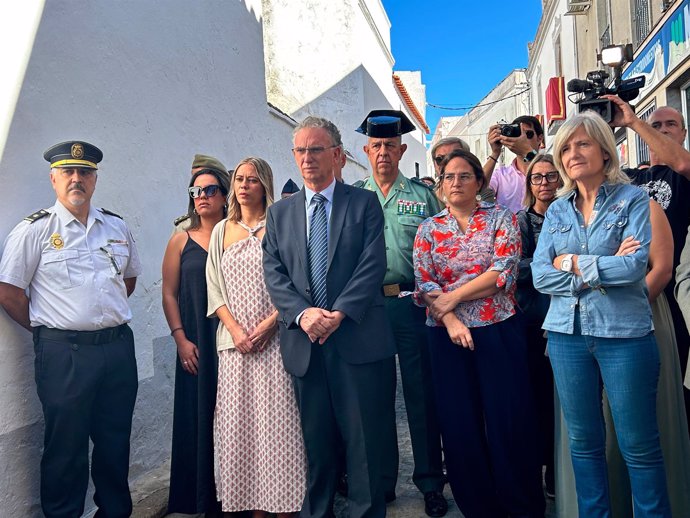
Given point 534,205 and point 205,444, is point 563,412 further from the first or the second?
point 205,444

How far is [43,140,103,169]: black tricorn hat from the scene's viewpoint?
2.91m

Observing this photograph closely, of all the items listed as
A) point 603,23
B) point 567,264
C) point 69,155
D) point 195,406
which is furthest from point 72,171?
point 603,23

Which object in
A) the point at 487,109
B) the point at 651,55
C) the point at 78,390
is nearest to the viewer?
the point at 78,390

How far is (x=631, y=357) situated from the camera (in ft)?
7.43

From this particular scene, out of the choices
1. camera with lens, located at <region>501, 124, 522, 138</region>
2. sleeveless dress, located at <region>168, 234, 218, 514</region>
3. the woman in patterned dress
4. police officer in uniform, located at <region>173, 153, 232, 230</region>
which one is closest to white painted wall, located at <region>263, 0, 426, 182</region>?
police officer in uniform, located at <region>173, 153, 232, 230</region>

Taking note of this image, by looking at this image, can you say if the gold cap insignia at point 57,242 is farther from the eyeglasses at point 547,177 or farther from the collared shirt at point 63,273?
the eyeglasses at point 547,177

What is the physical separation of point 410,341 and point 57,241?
1894 mm

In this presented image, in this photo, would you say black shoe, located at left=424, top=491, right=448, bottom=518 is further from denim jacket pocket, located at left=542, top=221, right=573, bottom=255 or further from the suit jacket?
denim jacket pocket, located at left=542, top=221, right=573, bottom=255

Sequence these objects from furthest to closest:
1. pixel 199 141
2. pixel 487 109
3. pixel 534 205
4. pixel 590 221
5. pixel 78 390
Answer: pixel 487 109, pixel 199 141, pixel 534 205, pixel 78 390, pixel 590 221

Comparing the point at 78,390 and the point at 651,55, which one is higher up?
the point at 651,55

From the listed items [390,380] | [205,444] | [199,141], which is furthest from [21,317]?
[199,141]

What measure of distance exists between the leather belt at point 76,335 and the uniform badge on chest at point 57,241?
39cm

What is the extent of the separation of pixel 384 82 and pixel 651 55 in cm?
742

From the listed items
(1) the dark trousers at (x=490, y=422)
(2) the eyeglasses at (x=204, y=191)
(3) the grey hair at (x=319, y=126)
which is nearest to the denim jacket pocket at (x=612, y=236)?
(1) the dark trousers at (x=490, y=422)
